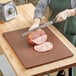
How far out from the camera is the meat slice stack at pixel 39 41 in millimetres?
1229

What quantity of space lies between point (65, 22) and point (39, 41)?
231mm

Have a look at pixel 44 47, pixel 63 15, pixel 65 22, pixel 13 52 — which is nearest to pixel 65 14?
pixel 63 15

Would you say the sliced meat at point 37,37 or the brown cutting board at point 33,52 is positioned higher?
the sliced meat at point 37,37

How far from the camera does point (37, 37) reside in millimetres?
1306

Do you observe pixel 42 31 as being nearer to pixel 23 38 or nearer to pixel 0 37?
pixel 23 38

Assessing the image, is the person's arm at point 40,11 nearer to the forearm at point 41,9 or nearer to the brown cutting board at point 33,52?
the forearm at point 41,9

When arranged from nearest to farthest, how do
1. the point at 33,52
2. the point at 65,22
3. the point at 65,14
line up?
1. the point at 33,52
2. the point at 65,14
3. the point at 65,22

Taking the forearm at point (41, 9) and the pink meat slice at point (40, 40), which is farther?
the forearm at point (41, 9)

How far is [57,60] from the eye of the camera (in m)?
1.17

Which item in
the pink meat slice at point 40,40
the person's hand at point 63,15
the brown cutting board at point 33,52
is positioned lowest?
the brown cutting board at point 33,52

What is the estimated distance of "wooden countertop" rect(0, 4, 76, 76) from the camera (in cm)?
111

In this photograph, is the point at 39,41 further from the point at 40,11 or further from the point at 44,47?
the point at 40,11

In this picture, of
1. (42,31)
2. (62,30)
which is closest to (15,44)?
(42,31)

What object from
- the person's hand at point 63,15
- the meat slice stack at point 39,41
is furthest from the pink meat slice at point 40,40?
the person's hand at point 63,15
